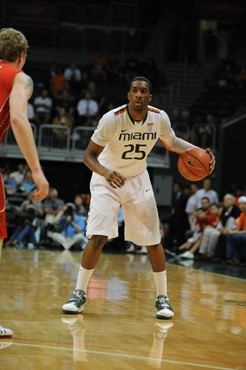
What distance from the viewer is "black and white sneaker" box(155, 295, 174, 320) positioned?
6.85 metres

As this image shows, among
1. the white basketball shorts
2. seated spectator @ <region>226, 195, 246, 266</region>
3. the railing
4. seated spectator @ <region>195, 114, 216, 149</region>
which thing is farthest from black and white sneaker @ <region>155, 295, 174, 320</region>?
seated spectator @ <region>195, 114, 216, 149</region>

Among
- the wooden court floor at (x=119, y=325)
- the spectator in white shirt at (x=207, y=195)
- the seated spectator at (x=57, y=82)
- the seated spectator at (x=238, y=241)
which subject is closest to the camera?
the wooden court floor at (x=119, y=325)

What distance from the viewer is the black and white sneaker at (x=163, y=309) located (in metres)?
6.85

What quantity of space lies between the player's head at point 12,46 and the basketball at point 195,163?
2.64m

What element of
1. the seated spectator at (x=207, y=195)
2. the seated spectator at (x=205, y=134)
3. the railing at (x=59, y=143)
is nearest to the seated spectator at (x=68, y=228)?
Result: the seated spectator at (x=207, y=195)

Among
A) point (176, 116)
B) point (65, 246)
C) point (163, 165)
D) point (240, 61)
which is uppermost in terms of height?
point (240, 61)

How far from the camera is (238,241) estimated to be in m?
15.1

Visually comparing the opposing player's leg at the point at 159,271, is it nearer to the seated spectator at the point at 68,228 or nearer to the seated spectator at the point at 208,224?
the seated spectator at the point at 208,224

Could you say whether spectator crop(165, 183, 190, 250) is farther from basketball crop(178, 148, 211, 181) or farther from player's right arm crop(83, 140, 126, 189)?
player's right arm crop(83, 140, 126, 189)

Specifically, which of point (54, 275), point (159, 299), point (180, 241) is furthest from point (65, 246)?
point (159, 299)

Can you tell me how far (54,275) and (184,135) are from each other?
1138 cm

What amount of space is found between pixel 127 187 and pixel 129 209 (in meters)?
0.20

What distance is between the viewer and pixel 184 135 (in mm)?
21422

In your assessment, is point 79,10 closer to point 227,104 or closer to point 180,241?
point 227,104
